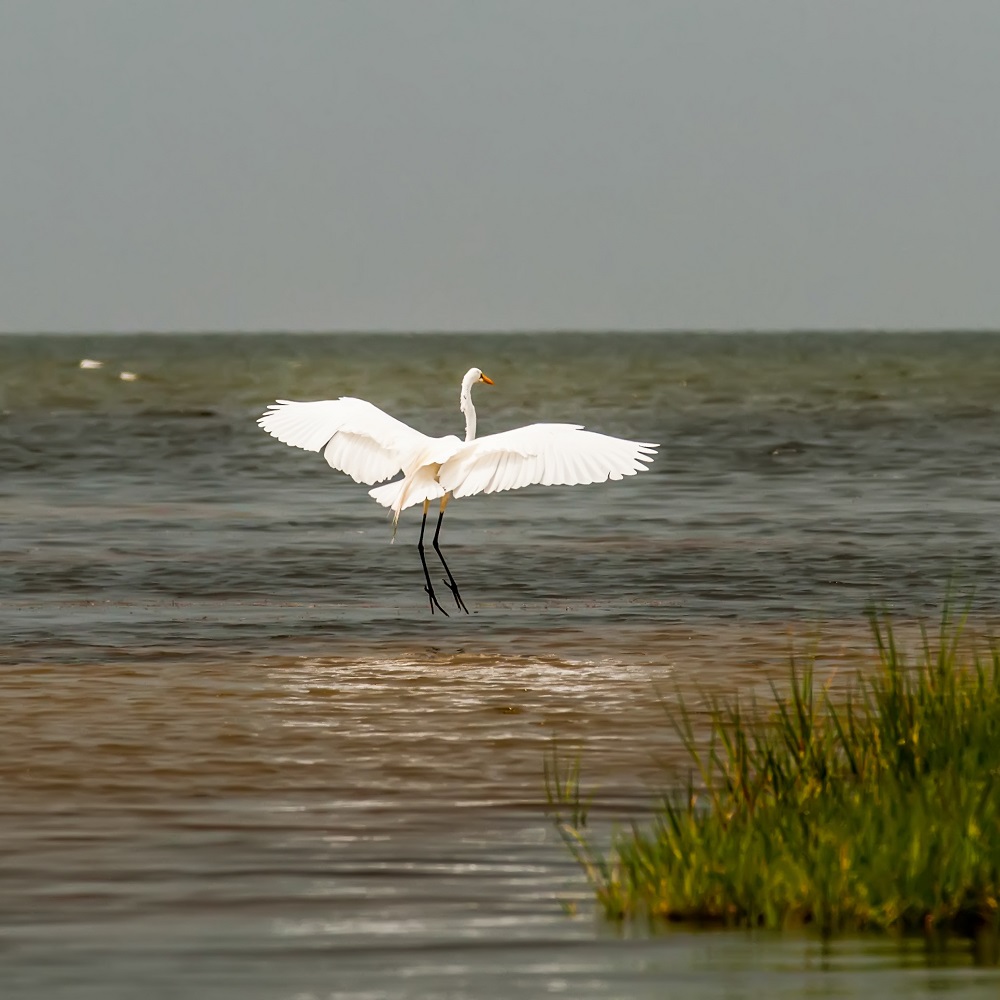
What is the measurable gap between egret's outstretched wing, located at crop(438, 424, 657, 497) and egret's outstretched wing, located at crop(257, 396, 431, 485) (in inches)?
17.7

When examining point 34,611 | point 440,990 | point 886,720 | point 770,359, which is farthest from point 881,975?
point 770,359

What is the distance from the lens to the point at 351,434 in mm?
15547

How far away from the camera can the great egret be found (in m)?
14.3

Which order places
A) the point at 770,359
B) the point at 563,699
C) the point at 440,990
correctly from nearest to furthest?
the point at 440,990
the point at 563,699
the point at 770,359

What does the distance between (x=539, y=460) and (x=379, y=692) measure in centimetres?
315

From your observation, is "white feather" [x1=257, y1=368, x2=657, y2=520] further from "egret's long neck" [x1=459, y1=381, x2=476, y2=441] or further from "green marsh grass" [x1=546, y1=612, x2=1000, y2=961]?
"green marsh grass" [x1=546, y1=612, x2=1000, y2=961]

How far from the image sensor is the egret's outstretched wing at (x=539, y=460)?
14156 millimetres

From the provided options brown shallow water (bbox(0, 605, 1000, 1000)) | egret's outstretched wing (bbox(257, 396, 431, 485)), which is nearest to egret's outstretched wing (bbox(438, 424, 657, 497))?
egret's outstretched wing (bbox(257, 396, 431, 485))

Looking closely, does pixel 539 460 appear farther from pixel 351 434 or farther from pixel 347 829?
pixel 347 829

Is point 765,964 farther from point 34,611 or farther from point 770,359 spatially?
point 770,359

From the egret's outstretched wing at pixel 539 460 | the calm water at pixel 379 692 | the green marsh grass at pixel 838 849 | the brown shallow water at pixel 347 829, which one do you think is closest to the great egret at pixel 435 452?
the egret's outstretched wing at pixel 539 460

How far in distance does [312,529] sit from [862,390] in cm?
4873

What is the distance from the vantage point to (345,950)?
625cm

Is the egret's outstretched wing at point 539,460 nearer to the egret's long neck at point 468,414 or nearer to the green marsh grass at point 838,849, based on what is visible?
the egret's long neck at point 468,414
